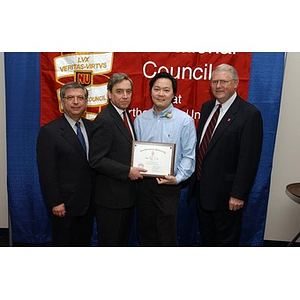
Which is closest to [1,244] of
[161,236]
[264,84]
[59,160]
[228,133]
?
[59,160]

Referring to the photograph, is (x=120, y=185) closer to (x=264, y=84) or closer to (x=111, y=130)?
(x=111, y=130)

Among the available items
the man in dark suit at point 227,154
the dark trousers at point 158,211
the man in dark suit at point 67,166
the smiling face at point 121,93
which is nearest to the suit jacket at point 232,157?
the man in dark suit at point 227,154

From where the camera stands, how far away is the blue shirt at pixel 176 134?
2496mm

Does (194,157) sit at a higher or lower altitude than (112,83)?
lower

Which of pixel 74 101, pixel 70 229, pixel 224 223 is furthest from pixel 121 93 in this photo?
pixel 224 223

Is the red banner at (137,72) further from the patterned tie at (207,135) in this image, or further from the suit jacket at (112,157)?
the suit jacket at (112,157)

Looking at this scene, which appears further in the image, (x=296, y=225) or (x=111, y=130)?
(x=296, y=225)

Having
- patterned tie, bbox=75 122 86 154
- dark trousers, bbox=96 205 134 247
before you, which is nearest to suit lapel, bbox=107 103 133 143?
patterned tie, bbox=75 122 86 154

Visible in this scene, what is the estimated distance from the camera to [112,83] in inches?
96.3

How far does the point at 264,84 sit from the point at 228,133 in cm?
70

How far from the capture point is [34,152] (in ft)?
10.2

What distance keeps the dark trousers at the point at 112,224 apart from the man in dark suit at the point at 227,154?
0.63m

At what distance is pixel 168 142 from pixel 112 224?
0.74 meters

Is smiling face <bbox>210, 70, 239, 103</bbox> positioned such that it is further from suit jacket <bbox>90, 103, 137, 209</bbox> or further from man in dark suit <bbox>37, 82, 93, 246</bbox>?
man in dark suit <bbox>37, 82, 93, 246</bbox>
